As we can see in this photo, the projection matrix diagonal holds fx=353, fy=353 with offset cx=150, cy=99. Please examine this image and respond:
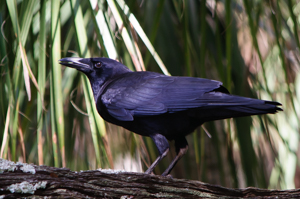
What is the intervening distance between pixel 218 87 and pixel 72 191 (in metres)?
1.23

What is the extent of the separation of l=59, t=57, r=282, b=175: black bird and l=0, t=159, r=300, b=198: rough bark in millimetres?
500

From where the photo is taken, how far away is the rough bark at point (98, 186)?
5.66 ft

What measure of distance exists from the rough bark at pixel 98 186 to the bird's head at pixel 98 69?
3.71 ft

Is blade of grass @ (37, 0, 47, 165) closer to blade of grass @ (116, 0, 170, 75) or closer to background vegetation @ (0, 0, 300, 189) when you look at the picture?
background vegetation @ (0, 0, 300, 189)

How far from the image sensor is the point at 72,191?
5.80 ft

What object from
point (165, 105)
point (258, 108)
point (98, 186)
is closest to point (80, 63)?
point (165, 105)

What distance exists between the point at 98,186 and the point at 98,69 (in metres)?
1.37

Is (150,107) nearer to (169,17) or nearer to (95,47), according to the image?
(95,47)

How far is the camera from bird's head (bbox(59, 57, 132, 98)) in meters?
2.96

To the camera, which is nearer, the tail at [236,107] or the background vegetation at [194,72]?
the tail at [236,107]

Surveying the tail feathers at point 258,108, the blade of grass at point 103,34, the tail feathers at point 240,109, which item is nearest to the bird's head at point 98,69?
the blade of grass at point 103,34

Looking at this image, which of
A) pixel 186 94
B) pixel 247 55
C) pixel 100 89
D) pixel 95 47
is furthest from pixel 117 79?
pixel 247 55

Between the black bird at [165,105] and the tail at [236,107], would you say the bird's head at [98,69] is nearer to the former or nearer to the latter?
the black bird at [165,105]

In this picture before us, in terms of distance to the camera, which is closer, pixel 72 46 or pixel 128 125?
pixel 128 125
